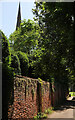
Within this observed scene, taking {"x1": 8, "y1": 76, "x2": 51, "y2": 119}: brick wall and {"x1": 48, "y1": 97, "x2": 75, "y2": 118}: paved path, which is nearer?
{"x1": 8, "y1": 76, "x2": 51, "y2": 119}: brick wall

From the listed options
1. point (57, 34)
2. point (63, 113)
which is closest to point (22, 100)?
point (57, 34)

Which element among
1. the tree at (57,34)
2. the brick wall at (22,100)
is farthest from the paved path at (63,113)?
the tree at (57,34)

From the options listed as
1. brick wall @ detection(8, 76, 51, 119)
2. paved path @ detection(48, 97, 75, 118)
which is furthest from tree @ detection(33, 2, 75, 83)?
paved path @ detection(48, 97, 75, 118)

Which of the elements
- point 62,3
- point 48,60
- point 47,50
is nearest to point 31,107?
point 48,60

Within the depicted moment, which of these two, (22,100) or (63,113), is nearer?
(22,100)

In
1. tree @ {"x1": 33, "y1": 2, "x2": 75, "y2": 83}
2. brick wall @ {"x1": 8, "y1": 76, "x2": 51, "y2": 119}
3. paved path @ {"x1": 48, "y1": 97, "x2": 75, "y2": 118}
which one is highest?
tree @ {"x1": 33, "y1": 2, "x2": 75, "y2": 83}

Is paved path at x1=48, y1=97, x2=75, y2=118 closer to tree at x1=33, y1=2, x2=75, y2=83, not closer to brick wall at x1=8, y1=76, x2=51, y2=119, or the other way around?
brick wall at x1=8, y1=76, x2=51, y2=119

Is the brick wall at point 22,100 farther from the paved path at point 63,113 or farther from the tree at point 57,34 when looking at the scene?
the paved path at point 63,113

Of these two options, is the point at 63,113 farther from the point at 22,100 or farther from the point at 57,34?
the point at 57,34

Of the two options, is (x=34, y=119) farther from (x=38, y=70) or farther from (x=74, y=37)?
(x=74, y=37)

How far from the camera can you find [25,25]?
82.1 ft

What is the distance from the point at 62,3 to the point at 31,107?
6.78m

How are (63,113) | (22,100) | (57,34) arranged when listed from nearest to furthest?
1. (22,100)
2. (57,34)
3. (63,113)

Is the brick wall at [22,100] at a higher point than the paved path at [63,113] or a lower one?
higher
